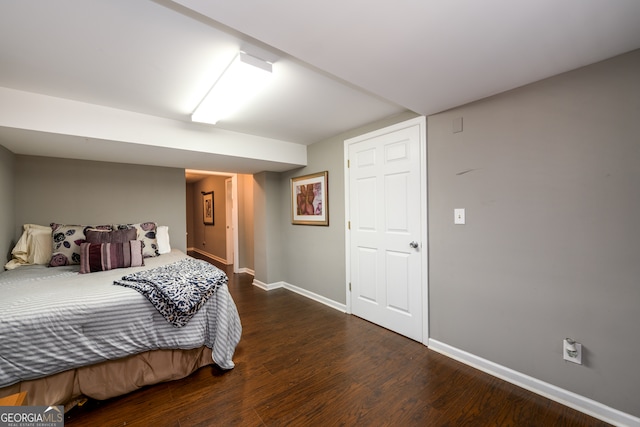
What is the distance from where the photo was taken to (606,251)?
1548 millimetres

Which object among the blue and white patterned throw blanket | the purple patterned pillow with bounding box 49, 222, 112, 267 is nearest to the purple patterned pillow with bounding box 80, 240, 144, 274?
the purple patterned pillow with bounding box 49, 222, 112, 267

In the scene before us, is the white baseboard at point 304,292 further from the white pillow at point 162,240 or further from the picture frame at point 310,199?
the white pillow at point 162,240

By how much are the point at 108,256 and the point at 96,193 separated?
4.00 feet

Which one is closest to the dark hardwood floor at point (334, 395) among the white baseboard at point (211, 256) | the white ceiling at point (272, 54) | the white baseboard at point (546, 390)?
the white baseboard at point (546, 390)

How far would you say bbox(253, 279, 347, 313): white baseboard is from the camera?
334cm

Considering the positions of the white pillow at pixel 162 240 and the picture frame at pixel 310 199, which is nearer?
the white pillow at pixel 162 240

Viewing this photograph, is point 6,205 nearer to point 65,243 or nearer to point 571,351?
point 65,243

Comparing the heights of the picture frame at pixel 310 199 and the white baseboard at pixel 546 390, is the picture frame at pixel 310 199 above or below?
above

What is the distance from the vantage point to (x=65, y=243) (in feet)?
8.73

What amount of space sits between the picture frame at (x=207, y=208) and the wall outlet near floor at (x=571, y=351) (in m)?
6.76

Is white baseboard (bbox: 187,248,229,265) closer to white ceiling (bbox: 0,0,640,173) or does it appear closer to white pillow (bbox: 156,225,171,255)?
white pillow (bbox: 156,225,171,255)

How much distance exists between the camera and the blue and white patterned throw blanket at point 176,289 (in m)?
1.83

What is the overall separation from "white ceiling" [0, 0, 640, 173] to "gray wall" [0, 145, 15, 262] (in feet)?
0.54

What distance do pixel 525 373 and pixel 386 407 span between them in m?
1.06
